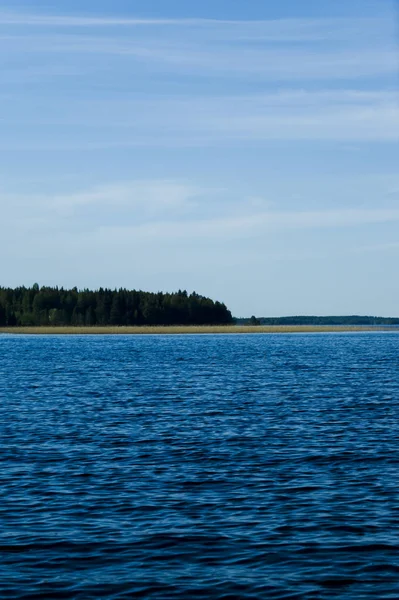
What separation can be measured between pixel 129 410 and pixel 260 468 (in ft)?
54.5

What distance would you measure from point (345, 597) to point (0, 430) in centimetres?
2152

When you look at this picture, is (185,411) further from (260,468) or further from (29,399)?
(260,468)

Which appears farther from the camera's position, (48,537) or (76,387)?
(76,387)

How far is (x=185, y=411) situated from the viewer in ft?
130

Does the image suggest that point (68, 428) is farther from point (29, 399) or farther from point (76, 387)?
point (76, 387)

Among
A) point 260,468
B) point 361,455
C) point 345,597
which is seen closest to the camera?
point 345,597

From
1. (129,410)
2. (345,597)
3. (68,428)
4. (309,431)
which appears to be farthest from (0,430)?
(345,597)

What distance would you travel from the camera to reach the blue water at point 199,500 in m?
14.5

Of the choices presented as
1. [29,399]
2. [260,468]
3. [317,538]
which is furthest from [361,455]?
[29,399]

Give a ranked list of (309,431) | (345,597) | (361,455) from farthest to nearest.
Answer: (309,431) → (361,455) → (345,597)

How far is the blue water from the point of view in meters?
14.5

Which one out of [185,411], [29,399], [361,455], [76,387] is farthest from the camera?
[76,387]

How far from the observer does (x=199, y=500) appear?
2028cm

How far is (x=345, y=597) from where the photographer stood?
13.6 meters
